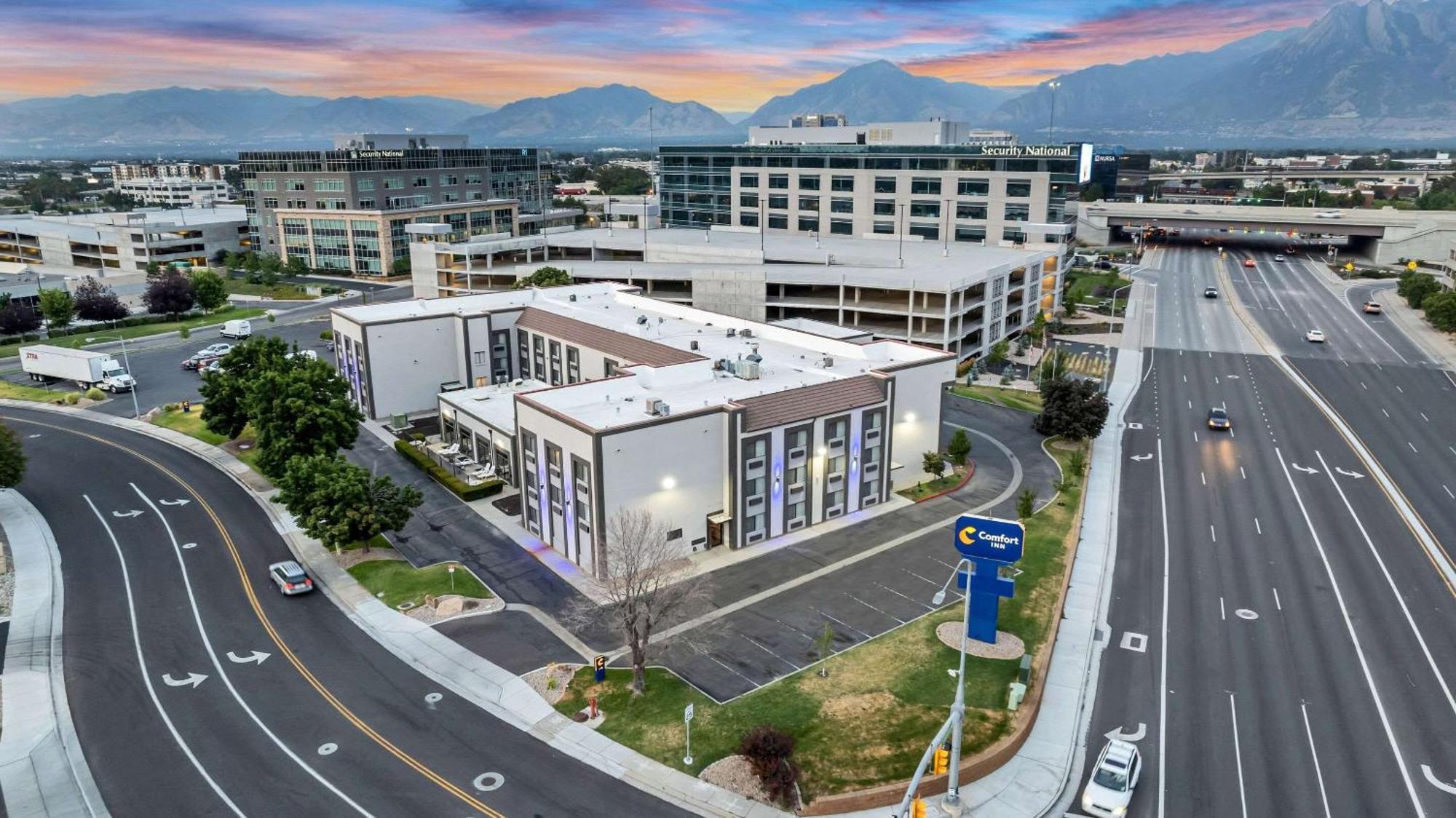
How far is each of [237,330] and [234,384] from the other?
5192 centimetres

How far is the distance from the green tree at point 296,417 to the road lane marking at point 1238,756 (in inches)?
2176

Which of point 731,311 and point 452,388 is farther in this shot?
point 731,311

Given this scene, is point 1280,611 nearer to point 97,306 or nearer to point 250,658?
point 250,658

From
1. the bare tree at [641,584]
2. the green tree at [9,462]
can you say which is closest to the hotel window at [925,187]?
the bare tree at [641,584]

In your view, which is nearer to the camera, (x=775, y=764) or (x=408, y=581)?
(x=775, y=764)

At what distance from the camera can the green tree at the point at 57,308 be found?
117125mm

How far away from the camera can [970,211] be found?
5236 inches

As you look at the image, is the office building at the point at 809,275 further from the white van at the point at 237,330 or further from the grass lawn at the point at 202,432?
the grass lawn at the point at 202,432

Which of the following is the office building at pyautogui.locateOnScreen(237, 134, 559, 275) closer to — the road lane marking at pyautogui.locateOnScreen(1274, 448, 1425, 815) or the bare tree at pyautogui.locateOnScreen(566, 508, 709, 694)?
the bare tree at pyautogui.locateOnScreen(566, 508, 709, 694)

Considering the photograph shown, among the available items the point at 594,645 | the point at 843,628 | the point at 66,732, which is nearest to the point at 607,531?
the point at 594,645

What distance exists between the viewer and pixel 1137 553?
178ft

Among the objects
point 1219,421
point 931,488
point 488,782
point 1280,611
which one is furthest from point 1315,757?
point 1219,421

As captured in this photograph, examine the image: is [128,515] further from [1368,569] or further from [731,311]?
[1368,569]

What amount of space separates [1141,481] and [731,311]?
53.6m
